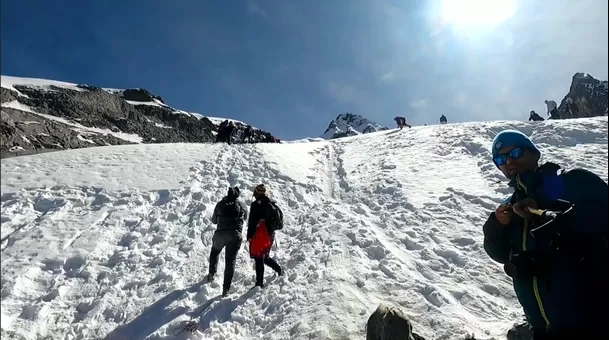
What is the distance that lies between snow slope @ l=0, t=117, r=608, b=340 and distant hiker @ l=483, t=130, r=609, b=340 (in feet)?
0.99

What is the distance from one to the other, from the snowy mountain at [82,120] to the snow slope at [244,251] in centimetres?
1324

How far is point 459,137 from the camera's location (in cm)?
2048

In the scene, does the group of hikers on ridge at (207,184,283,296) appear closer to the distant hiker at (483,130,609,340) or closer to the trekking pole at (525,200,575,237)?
the distant hiker at (483,130,609,340)

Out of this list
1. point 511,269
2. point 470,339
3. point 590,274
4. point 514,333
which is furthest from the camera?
point 514,333

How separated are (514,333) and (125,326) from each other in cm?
606

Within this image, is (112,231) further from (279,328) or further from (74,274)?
(279,328)

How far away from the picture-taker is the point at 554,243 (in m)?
1.92

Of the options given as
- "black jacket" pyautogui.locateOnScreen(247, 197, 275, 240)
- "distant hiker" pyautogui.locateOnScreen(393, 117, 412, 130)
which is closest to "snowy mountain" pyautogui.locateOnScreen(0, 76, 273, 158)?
"distant hiker" pyautogui.locateOnScreen(393, 117, 412, 130)

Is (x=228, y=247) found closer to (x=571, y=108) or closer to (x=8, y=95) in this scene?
(x=571, y=108)

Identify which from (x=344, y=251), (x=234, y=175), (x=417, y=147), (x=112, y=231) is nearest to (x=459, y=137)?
(x=417, y=147)

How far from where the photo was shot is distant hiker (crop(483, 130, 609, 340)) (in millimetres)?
1762

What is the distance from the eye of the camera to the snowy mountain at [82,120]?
2616 cm

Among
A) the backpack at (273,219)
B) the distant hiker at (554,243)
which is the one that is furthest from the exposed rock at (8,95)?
the distant hiker at (554,243)

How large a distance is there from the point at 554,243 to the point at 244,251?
8242 millimetres
